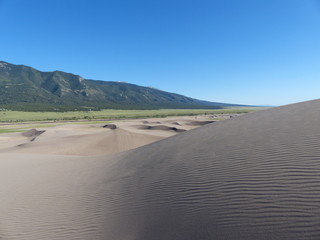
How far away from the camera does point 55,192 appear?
702 cm

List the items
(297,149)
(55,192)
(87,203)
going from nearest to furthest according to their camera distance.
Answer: (297,149)
(87,203)
(55,192)

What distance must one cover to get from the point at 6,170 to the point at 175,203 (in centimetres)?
1036

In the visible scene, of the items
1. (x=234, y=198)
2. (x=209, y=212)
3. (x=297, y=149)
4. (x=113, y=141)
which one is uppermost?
(x=297, y=149)

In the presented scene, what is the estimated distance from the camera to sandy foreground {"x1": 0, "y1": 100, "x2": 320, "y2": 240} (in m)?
3.39

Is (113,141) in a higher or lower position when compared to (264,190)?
lower

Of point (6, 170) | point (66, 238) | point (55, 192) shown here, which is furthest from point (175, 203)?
point (6, 170)

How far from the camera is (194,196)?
4.51 metres

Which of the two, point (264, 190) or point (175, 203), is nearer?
point (264, 190)

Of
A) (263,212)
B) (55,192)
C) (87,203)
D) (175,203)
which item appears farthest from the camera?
(55,192)

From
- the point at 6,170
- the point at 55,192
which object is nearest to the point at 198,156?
the point at 55,192

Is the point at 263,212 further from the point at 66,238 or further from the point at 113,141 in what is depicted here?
the point at 113,141

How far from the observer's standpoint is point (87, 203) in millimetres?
5891

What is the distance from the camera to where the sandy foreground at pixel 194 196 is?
3387 millimetres

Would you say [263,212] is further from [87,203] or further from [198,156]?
[87,203]
